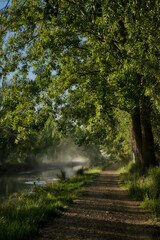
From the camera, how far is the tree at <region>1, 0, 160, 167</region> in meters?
6.06

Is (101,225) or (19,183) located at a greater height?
(101,225)

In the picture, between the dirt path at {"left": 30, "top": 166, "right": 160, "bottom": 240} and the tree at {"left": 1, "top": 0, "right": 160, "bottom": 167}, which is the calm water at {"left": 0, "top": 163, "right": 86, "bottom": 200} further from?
the tree at {"left": 1, "top": 0, "right": 160, "bottom": 167}

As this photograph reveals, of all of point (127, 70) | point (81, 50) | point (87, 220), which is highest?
point (81, 50)

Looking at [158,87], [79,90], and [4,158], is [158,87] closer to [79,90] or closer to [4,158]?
[79,90]

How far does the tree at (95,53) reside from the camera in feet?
19.9

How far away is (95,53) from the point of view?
7949 millimetres

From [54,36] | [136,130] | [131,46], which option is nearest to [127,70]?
[131,46]

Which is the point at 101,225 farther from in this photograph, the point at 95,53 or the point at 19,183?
the point at 19,183

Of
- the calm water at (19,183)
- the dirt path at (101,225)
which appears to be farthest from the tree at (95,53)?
the calm water at (19,183)

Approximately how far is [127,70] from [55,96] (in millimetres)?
3629

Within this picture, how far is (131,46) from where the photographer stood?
6.30m

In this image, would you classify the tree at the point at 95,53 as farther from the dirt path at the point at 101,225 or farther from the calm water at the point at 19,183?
the calm water at the point at 19,183

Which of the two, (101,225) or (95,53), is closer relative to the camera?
(101,225)

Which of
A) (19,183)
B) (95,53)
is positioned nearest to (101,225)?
(95,53)
